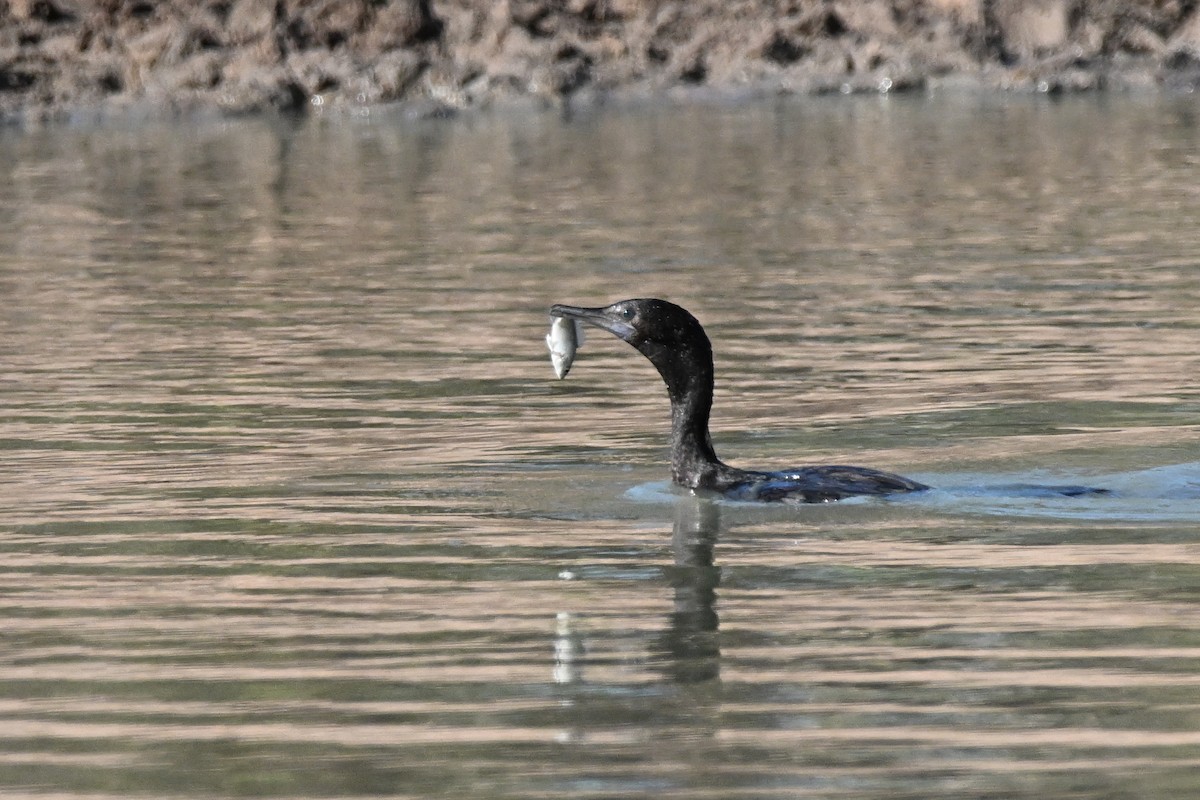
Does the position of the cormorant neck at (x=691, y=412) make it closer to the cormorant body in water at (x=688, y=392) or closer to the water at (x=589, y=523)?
the cormorant body in water at (x=688, y=392)

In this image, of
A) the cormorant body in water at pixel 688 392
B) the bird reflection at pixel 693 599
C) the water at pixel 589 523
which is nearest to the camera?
the water at pixel 589 523

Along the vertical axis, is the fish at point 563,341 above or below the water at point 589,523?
above

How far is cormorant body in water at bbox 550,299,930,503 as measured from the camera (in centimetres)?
1097

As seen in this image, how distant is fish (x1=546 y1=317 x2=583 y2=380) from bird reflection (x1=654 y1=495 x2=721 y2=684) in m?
0.97

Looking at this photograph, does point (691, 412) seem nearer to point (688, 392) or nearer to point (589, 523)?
point (688, 392)

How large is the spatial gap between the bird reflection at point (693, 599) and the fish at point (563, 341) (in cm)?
97

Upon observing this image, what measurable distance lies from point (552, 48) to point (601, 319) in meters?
38.3

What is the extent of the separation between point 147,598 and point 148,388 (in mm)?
6011

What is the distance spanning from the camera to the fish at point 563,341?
11.6m

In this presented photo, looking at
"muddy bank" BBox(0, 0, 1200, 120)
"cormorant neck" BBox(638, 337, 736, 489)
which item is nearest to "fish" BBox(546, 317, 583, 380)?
"cormorant neck" BBox(638, 337, 736, 489)

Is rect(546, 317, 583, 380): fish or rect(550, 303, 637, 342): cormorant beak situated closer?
rect(550, 303, 637, 342): cormorant beak

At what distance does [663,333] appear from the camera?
11.4m

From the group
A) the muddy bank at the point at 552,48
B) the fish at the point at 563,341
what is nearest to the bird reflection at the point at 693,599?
the fish at the point at 563,341

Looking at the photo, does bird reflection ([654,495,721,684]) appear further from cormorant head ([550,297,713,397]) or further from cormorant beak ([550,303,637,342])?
cormorant beak ([550,303,637,342])
